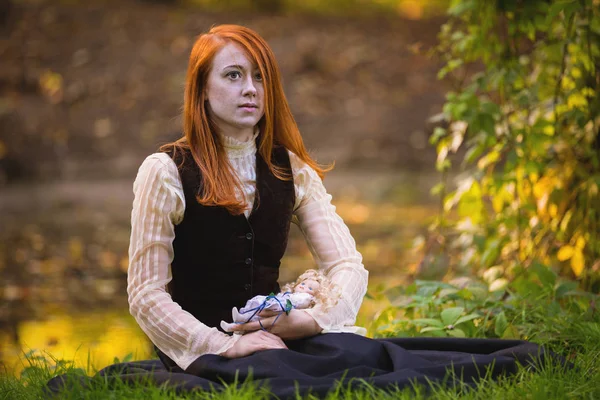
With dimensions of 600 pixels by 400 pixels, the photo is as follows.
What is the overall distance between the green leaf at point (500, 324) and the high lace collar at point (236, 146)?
107 centimetres

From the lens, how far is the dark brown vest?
2.30 meters

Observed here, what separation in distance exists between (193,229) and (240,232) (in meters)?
0.13

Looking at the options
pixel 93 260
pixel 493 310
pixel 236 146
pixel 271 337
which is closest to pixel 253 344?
pixel 271 337

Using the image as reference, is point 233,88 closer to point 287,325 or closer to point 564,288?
point 287,325

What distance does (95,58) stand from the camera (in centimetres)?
1217

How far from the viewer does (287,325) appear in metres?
2.20

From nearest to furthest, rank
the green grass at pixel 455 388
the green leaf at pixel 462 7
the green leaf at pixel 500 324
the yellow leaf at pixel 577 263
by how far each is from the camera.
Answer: the green grass at pixel 455 388 → the green leaf at pixel 500 324 → the green leaf at pixel 462 7 → the yellow leaf at pixel 577 263

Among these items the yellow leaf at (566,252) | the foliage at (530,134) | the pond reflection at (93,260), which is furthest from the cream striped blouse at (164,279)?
the yellow leaf at (566,252)

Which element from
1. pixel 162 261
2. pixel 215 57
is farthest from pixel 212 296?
pixel 215 57

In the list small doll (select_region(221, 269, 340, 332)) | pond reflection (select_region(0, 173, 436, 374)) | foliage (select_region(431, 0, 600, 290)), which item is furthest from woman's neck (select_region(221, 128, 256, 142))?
foliage (select_region(431, 0, 600, 290))

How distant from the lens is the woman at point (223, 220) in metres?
2.23

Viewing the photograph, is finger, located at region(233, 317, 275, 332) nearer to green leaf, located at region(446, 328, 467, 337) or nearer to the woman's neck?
the woman's neck

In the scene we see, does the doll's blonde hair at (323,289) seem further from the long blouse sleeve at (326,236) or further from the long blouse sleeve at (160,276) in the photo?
the long blouse sleeve at (160,276)

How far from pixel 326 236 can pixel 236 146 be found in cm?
38
